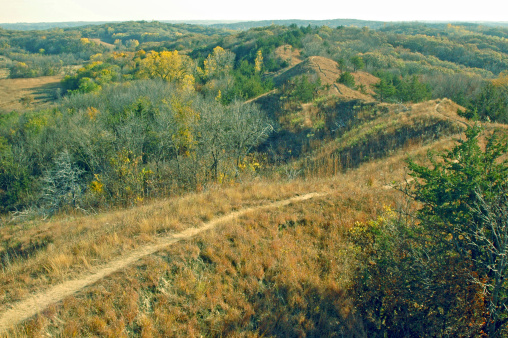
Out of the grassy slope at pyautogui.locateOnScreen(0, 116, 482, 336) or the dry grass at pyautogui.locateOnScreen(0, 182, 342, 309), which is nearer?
the grassy slope at pyautogui.locateOnScreen(0, 116, 482, 336)

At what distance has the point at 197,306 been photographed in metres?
5.57

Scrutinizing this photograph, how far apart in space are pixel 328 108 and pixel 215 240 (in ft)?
70.6

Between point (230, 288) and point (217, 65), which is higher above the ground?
point (217, 65)

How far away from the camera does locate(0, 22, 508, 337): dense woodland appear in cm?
514

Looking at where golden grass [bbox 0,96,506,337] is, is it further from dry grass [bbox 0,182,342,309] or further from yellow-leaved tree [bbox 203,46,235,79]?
yellow-leaved tree [bbox 203,46,235,79]

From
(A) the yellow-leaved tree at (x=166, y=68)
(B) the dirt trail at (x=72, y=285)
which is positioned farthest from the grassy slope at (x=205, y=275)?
(A) the yellow-leaved tree at (x=166, y=68)

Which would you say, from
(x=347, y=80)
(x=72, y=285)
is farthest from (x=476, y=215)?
(x=347, y=80)

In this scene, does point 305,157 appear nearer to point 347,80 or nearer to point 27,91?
point 347,80

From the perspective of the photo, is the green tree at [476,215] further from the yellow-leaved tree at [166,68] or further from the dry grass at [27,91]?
the dry grass at [27,91]

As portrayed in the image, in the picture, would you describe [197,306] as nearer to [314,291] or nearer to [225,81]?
[314,291]

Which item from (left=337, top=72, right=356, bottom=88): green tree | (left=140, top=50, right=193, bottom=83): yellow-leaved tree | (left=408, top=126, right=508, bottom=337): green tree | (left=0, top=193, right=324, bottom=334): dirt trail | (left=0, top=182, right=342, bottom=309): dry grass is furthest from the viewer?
(left=140, top=50, right=193, bottom=83): yellow-leaved tree

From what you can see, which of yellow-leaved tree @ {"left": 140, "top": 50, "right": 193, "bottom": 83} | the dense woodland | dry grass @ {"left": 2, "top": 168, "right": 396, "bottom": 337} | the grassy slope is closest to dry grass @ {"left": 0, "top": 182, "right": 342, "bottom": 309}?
the grassy slope

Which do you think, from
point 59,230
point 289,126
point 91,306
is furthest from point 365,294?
point 289,126

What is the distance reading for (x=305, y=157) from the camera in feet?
66.1
